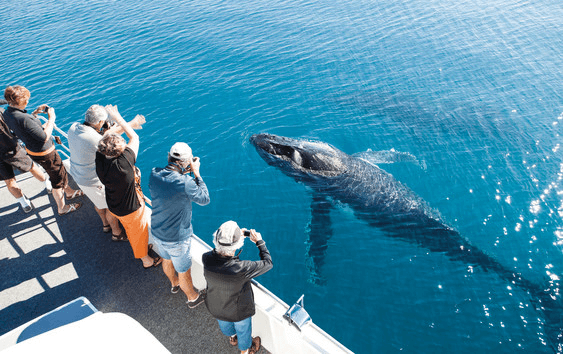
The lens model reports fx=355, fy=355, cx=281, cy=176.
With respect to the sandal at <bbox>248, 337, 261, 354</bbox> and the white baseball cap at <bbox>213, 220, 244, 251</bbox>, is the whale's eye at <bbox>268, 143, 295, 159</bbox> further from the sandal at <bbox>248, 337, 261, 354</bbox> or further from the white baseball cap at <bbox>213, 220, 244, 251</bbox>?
the white baseball cap at <bbox>213, 220, 244, 251</bbox>

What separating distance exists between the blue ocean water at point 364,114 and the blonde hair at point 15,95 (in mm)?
5259

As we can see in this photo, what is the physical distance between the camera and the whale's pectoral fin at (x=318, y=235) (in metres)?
8.88

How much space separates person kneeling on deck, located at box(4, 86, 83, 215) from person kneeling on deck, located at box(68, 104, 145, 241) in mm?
1049

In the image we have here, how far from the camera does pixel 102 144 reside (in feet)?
16.4

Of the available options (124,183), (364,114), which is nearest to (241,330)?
(124,183)

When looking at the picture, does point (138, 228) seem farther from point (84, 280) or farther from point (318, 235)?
point (318, 235)

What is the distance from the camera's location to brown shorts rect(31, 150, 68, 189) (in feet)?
23.0

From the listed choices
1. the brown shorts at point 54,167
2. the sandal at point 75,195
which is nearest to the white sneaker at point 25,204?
the sandal at point 75,195

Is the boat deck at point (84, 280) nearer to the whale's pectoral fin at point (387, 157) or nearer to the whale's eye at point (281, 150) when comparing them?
the whale's eye at point (281, 150)

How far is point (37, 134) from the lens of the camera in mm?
6668

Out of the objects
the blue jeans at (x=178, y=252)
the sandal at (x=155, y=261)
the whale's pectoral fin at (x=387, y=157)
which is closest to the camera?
the blue jeans at (x=178, y=252)

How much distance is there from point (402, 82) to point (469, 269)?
11442mm

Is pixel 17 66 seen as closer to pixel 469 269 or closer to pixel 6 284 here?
pixel 6 284

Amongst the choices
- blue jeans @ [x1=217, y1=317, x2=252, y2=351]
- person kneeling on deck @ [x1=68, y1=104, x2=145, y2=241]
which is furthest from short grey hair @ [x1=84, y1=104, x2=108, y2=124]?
blue jeans @ [x1=217, y1=317, x2=252, y2=351]
